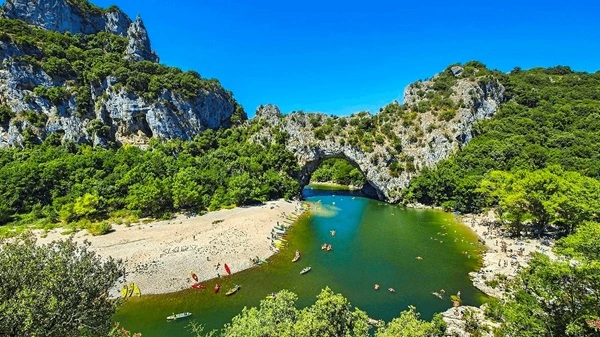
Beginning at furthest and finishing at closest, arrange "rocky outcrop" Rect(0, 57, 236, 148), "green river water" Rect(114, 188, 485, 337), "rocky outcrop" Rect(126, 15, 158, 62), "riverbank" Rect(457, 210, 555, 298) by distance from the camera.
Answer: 1. "rocky outcrop" Rect(126, 15, 158, 62)
2. "rocky outcrop" Rect(0, 57, 236, 148)
3. "riverbank" Rect(457, 210, 555, 298)
4. "green river water" Rect(114, 188, 485, 337)

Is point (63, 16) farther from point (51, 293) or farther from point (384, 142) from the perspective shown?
point (51, 293)

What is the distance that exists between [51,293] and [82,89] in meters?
89.1

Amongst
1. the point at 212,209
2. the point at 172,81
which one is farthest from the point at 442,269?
the point at 172,81

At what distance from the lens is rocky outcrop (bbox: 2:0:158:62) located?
323 feet

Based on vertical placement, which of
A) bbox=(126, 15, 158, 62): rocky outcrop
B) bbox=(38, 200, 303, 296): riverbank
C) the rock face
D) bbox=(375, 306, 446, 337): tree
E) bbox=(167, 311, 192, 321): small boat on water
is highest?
bbox=(126, 15, 158, 62): rocky outcrop

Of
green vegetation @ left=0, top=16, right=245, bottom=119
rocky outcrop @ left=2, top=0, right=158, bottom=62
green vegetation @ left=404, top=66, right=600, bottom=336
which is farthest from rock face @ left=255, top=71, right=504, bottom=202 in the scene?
rocky outcrop @ left=2, top=0, right=158, bottom=62

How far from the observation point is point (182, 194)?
53.8m

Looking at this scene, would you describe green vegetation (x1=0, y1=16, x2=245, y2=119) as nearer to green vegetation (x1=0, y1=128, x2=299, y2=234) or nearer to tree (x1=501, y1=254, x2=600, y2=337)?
green vegetation (x1=0, y1=128, x2=299, y2=234)

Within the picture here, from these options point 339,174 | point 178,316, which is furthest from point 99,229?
point 339,174

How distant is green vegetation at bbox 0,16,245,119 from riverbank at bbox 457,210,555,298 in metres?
83.7

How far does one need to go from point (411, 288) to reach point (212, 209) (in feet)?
125

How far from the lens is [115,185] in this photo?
5484cm

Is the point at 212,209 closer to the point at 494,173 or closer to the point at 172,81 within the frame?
the point at 494,173

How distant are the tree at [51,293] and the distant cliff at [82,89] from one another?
253ft
